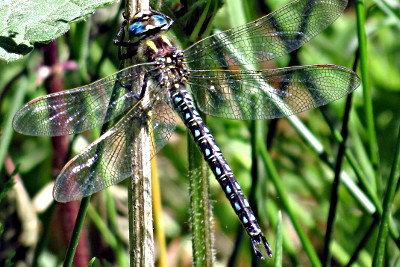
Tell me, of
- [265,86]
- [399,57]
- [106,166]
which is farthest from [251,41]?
[399,57]

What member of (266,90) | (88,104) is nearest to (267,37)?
(266,90)

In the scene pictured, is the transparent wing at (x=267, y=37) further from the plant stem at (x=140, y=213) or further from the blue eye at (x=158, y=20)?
the plant stem at (x=140, y=213)

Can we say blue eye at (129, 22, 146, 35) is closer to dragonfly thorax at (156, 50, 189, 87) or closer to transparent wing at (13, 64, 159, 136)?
transparent wing at (13, 64, 159, 136)

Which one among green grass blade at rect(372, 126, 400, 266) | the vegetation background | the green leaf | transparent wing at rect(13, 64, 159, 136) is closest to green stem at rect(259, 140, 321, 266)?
the vegetation background

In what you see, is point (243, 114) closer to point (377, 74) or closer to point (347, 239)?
point (347, 239)

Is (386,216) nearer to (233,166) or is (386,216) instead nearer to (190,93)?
(190,93)

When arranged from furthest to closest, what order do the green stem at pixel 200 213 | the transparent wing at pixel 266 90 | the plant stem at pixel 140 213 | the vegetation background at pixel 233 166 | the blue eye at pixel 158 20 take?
the vegetation background at pixel 233 166 → the transparent wing at pixel 266 90 → the blue eye at pixel 158 20 → the green stem at pixel 200 213 → the plant stem at pixel 140 213

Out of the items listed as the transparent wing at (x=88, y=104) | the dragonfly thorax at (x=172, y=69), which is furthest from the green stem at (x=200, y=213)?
the dragonfly thorax at (x=172, y=69)
